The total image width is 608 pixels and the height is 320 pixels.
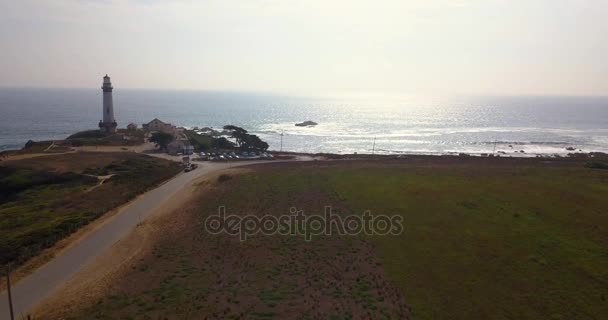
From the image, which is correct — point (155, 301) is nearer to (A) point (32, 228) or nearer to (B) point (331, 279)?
(B) point (331, 279)

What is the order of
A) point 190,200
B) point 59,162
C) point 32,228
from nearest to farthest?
point 32,228, point 190,200, point 59,162

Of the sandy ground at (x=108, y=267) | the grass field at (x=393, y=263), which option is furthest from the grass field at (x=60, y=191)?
the grass field at (x=393, y=263)

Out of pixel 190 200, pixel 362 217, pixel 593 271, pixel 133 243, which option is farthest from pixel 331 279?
pixel 190 200

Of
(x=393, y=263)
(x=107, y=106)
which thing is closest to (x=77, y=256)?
(x=393, y=263)

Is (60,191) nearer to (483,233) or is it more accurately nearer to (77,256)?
(77,256)

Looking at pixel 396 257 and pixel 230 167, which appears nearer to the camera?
pixel 396 257

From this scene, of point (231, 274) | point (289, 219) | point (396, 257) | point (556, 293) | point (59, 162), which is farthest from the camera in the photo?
point (59, 162)

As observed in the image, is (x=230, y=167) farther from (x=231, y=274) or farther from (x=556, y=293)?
(x=556, y=293)
